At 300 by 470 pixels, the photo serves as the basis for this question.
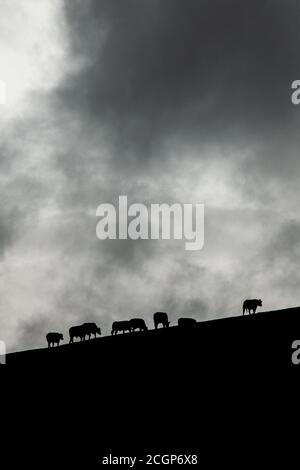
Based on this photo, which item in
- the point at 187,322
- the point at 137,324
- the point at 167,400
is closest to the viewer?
the point at 167,400

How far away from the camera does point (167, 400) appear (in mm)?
25266

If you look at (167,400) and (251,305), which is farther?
(251,305)

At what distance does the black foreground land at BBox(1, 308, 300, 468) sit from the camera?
874 inches

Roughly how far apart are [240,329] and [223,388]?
7.46 meters

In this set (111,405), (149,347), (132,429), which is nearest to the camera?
(132,429)

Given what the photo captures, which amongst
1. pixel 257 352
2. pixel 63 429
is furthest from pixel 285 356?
pixel 63 429

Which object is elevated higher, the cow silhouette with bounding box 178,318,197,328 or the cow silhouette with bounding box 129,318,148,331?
the cow silhouette with bounding box 129,318,148,331

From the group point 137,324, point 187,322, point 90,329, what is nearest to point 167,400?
point 187,322

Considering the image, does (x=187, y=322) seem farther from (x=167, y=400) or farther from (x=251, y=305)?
(x=167, y=400)

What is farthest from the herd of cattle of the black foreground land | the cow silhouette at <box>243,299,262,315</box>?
the black foreground land

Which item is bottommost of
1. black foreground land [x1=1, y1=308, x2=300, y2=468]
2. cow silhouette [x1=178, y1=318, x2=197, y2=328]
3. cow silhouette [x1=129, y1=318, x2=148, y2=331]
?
black foreground land [x1=1, y1=308, x2=300, y2=468]

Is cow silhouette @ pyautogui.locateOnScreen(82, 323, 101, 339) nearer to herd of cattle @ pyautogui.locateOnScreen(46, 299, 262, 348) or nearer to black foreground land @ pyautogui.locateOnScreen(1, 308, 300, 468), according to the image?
herd of cattle @ pyautogui.locateOnScreen(46, 299, 262, 348)

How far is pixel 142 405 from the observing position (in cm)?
2539
